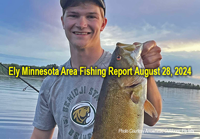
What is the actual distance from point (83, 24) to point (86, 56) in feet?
1.52

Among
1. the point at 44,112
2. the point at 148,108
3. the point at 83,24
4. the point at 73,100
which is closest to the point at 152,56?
the point at 148,108

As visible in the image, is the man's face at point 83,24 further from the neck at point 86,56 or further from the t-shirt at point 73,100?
the t-shirt at point 73,100

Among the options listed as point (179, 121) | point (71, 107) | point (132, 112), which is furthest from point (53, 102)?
point (179, 121)

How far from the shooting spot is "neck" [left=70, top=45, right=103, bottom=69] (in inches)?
107

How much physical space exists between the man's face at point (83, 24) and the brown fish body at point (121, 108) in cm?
89

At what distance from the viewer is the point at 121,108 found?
1771 millimetres

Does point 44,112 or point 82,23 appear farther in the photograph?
point 44,112

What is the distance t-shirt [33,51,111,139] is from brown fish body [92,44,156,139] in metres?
0.73

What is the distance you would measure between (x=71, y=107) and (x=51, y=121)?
653mm

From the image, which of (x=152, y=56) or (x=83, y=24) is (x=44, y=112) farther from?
(x=152, y=56)

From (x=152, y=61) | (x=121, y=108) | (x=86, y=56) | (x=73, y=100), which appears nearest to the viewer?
(x=121, y=108)

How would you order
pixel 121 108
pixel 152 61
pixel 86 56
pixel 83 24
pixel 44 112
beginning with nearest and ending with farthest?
pixel 121 108
pixel 152 61
pixel 83 24
pixel 86 56
pixel 44 112

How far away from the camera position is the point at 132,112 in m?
1.75

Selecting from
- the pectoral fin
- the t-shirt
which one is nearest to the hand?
the pectoral fin
